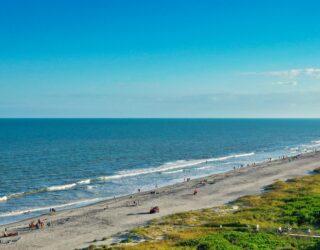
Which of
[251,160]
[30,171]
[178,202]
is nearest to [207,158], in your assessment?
[251,160]

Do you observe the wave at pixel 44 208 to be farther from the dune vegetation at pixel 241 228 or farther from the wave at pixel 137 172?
the dune vegetation at pixel 241 228

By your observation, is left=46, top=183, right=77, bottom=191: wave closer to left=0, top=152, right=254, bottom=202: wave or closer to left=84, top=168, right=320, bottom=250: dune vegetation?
left=0, top=152, right=254, bottom=202: wave

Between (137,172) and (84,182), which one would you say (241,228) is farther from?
(137,172)

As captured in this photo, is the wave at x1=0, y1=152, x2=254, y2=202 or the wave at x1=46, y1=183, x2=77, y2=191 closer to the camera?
the wave at x1=0, y1=152, x2=254, y2=202

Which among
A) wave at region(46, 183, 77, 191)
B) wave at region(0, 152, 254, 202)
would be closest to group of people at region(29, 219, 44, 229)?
wave at region(0, 152, 254, 202)

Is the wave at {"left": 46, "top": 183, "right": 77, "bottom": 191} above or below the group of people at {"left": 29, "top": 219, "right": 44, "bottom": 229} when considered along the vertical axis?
below

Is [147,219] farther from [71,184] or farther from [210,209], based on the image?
[71,184]

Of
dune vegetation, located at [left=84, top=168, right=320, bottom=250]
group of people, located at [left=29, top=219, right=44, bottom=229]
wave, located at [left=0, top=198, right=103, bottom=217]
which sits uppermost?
dune vegetation, located at [left=84, top=168, right=320, bottom=250]

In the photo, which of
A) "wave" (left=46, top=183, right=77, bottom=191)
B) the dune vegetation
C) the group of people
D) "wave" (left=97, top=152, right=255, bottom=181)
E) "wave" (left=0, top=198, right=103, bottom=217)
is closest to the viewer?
the dune vegetation
